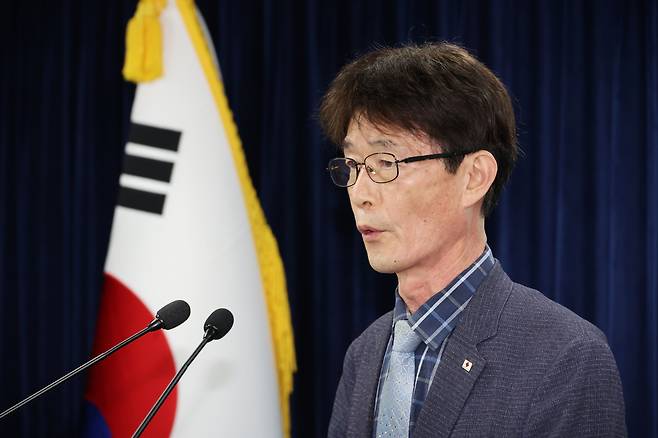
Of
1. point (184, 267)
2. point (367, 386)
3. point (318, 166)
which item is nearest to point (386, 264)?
point (367, 386)

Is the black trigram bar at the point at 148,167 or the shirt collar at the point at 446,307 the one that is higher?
the black trigram bar at the point at 148,167

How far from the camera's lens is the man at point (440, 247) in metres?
1.22

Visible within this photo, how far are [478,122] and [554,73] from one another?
5.06ft

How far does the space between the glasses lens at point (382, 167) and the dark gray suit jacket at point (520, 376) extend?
248 mm

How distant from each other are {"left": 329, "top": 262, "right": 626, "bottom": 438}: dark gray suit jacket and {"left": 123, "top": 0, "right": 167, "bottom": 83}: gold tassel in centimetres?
140

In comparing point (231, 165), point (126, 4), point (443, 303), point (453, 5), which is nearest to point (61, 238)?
point (126, 4)

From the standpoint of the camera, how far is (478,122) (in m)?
1.32

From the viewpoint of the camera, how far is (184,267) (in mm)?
2314

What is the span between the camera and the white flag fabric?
2289mm

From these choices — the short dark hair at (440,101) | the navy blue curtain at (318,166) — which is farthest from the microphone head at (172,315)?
the navy blue curtain at (318,166)

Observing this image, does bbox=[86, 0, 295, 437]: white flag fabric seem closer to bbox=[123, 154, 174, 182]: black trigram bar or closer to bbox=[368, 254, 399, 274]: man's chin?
bbox=[123, 154, 174, 182]: black trigram bar

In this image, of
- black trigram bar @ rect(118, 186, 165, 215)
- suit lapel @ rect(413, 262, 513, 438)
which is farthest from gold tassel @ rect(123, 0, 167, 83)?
suit lapel @ rect(413, 262, 513, 438)

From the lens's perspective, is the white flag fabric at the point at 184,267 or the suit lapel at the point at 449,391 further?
the white flag fabric at the point at 184,267

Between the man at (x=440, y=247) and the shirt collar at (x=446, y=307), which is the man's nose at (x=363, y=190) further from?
the shirt collar at (x=446, y=307)
